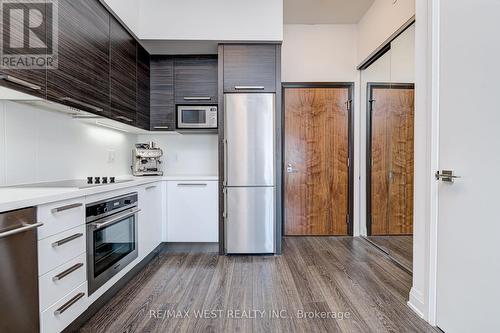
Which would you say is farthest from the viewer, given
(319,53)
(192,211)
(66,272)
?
(319,53)

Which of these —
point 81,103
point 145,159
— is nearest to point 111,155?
point 145,159

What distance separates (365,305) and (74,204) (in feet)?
6.96

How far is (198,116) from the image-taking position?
10.3 feet

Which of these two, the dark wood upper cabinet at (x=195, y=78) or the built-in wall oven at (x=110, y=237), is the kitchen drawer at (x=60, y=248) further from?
the dark wood upper cabinet at (x=195, y=78)

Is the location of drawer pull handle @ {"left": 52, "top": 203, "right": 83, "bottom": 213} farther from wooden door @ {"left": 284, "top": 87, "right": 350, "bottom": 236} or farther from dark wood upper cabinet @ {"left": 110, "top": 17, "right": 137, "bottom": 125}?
wooden door @ {"left": 284, "top": 87, "right": 350, "bottom": 236}

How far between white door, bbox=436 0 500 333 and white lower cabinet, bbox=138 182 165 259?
8.00ft

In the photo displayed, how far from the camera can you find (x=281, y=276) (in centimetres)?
240

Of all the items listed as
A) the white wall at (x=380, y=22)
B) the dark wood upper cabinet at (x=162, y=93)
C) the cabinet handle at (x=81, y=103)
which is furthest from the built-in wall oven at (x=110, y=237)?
the white wall at (x=380, y=22)

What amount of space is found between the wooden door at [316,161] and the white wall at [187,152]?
1084mm

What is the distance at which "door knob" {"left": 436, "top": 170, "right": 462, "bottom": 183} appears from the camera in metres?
1.53

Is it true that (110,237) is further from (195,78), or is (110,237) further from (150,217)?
(195,78)

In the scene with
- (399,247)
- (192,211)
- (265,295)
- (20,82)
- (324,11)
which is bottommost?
(265,295)

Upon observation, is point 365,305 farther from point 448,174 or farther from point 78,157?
point 78,157

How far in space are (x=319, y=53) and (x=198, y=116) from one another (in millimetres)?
2014
